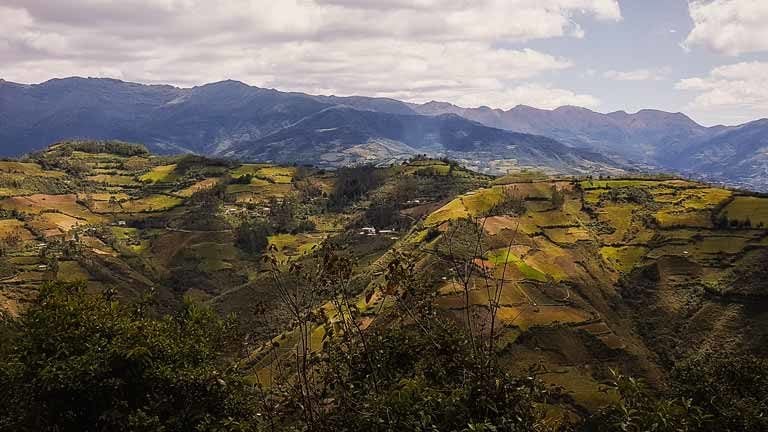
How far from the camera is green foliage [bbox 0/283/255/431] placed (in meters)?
17.0

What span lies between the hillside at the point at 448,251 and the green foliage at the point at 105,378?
2461mm

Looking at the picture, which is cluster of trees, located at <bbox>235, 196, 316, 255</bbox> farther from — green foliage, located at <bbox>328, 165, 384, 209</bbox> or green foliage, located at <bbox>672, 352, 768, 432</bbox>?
green foliage, located at <bbox>672, 352, 768, 432</bbox>

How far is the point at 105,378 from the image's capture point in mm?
17406

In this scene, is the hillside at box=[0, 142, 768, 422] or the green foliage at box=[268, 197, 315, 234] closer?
the hillside at box=[0, 142, 768, 422]

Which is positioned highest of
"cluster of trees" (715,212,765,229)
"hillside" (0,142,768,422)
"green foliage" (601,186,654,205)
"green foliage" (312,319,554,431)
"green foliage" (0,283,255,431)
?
"green foliage" (312,319,554,431)

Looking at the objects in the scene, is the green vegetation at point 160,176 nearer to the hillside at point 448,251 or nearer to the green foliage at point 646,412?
the hillside at point 448,251

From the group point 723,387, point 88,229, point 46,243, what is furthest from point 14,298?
point 723,387

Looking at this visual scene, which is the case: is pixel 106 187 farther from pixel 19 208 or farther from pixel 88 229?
pixel 88 229

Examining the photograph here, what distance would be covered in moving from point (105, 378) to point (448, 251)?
1180cm

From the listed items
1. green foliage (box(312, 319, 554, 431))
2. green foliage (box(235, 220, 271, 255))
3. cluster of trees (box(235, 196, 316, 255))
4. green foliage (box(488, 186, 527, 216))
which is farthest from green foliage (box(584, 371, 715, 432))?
green foliage (box(235, 220, 271, 255))

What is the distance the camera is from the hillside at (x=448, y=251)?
179 feet

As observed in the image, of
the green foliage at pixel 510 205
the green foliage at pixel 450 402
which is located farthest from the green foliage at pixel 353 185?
the green foliage at pixel 450 402

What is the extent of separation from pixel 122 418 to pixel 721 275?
78.3m

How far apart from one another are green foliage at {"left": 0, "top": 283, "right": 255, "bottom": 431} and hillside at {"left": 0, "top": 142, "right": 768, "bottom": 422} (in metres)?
2.46
